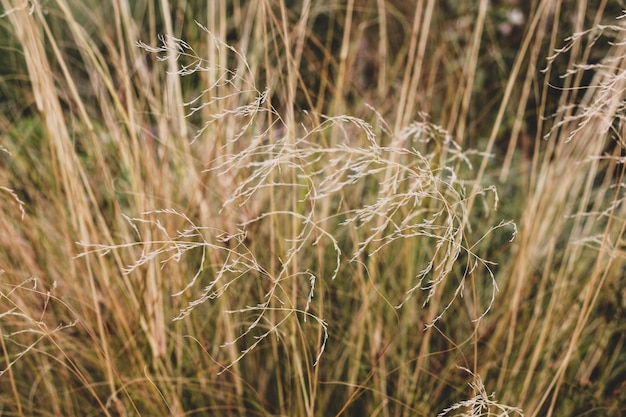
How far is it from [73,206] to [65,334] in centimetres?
27

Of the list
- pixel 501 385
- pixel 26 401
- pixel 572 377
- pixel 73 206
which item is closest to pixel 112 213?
pixel 73 206

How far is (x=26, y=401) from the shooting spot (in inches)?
49.5

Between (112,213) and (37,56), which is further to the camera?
(112,213)

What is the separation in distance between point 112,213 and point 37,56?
420mm

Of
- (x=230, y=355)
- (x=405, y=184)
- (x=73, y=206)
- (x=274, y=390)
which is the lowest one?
(x=274, y=390)

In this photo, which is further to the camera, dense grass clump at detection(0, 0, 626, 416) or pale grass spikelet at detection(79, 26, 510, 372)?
dense grass clump at detection(0, 0, 626, 416)

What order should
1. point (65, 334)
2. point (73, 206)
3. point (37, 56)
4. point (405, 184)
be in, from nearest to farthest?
point (37, 56) < point (73, 206) < point (65, 334) < point (405, 184)

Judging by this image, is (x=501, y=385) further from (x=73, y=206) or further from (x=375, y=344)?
(x=73, y=206)

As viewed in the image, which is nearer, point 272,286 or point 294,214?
point 294,214

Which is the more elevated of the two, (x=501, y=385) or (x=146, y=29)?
(x=146, y=29)

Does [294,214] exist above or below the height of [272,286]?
above

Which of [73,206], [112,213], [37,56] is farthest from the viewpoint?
[112,213]

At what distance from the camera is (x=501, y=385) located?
122 cm

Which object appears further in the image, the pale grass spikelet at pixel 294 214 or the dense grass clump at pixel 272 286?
the dense grass clump at pixel 272 286
